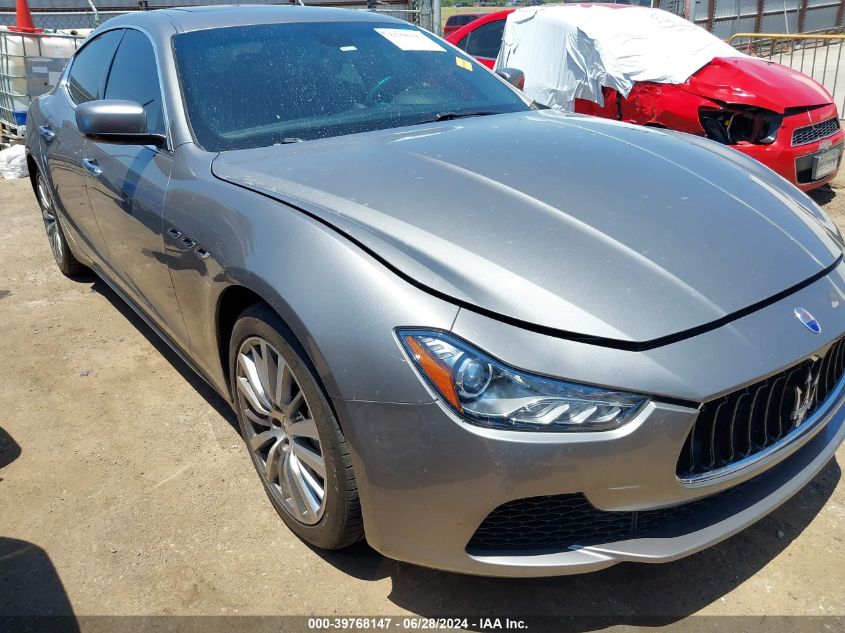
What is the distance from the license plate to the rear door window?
4.74 m

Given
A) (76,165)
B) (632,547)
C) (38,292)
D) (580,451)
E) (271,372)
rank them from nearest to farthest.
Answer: (580,451) → (632,547) → (271,372) → (76,165) → (38,292)

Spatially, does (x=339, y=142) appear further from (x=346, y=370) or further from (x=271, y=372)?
(x=346, y=370)

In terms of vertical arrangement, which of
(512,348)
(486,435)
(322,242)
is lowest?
(486,435)

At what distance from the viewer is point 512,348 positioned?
1.65 metres

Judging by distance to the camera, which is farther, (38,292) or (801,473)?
(38,292)

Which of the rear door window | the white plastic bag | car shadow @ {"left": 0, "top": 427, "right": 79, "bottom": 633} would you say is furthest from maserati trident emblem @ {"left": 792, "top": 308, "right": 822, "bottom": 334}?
the white plastic bag

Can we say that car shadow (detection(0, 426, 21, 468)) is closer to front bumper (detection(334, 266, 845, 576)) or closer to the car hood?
the car hood

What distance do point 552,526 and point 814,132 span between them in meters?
4.85

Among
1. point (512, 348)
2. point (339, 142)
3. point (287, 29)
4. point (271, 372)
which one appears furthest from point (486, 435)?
point (287, 29)

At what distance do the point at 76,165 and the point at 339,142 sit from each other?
1.66m

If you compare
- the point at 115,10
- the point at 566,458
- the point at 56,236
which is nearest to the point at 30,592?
the point at 566,458

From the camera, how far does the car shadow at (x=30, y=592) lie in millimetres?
2080

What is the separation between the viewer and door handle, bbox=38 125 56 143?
3.97m

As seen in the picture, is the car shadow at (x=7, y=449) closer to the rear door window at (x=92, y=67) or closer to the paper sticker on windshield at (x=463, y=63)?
the rear door window at (x=92, y=67)
